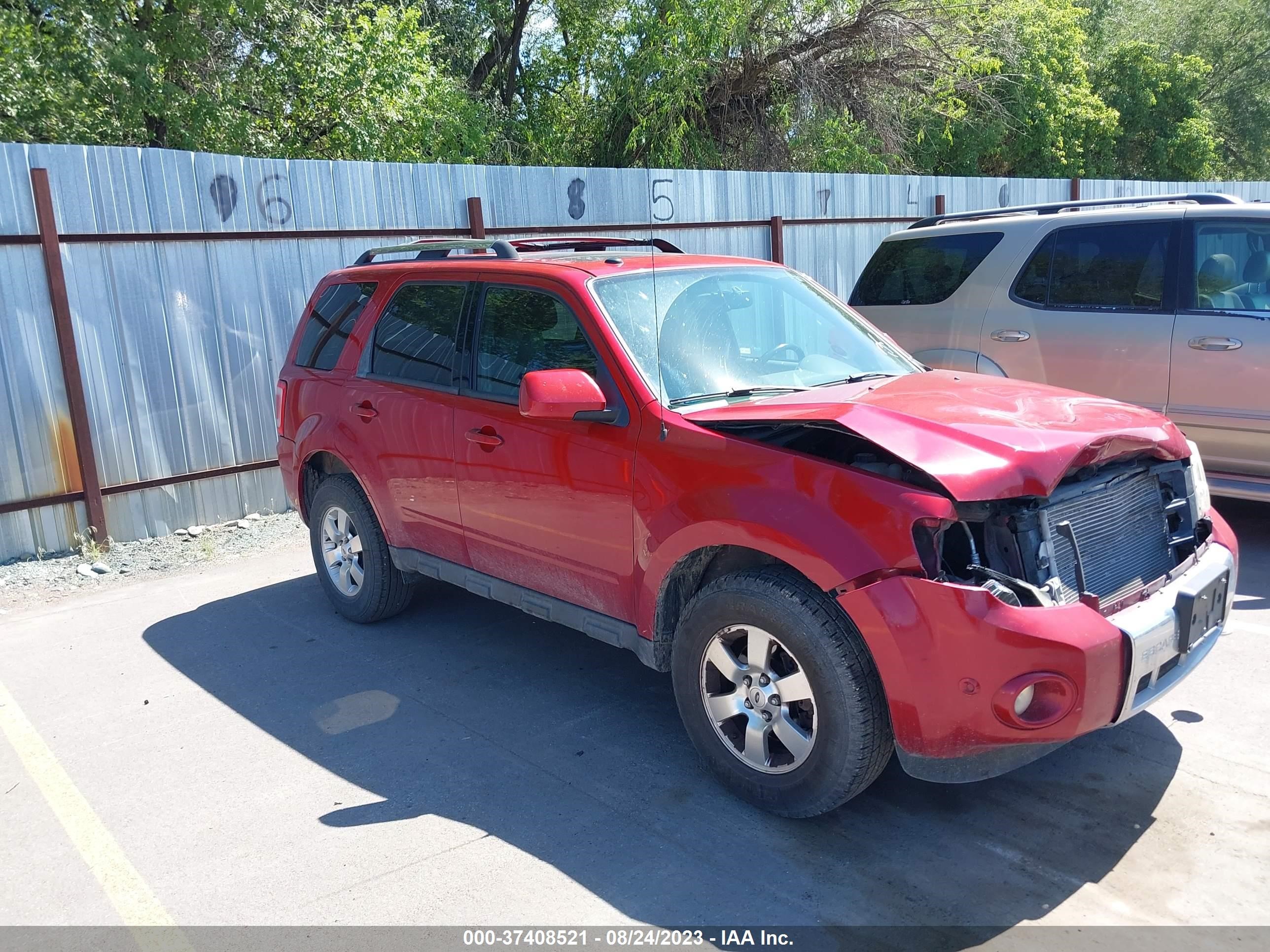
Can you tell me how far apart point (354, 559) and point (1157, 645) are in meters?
4.07

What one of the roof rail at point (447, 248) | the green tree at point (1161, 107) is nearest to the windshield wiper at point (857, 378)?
the roof rail at point (447, 248)

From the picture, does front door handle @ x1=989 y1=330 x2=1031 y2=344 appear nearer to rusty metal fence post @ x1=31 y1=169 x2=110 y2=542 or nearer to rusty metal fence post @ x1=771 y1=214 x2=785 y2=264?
rusty metal fence post @ x1=771 y1=214 x2=785 y2=264

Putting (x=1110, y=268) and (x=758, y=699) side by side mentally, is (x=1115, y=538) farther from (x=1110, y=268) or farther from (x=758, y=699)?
(x=1110, y=268)

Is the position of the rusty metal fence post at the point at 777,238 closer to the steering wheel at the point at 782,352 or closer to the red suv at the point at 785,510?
the red suv at the point at 785,510

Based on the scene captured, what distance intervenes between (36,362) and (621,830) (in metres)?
5.49

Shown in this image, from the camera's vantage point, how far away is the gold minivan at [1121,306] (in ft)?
20.5

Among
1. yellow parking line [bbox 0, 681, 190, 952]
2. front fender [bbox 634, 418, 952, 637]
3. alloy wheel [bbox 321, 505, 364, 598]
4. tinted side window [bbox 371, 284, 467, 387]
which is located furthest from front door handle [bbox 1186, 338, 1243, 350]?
yellow parking line [bbox 0, 681, 190, 952]

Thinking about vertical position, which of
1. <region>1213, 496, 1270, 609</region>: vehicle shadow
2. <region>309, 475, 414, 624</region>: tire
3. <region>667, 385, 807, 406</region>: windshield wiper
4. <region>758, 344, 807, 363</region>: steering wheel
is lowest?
<region>1213, 496, 1270, 609</region>: vehicle shadow

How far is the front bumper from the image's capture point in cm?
307

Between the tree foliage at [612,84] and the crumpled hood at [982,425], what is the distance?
10846mm

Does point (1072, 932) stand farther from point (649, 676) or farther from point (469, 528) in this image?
point (469, 528)

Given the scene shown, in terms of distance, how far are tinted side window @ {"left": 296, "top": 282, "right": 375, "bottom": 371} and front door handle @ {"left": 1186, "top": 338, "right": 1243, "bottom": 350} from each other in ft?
15.9

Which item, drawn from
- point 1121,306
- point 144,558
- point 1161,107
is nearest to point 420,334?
point 144,558

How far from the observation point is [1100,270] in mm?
6852
